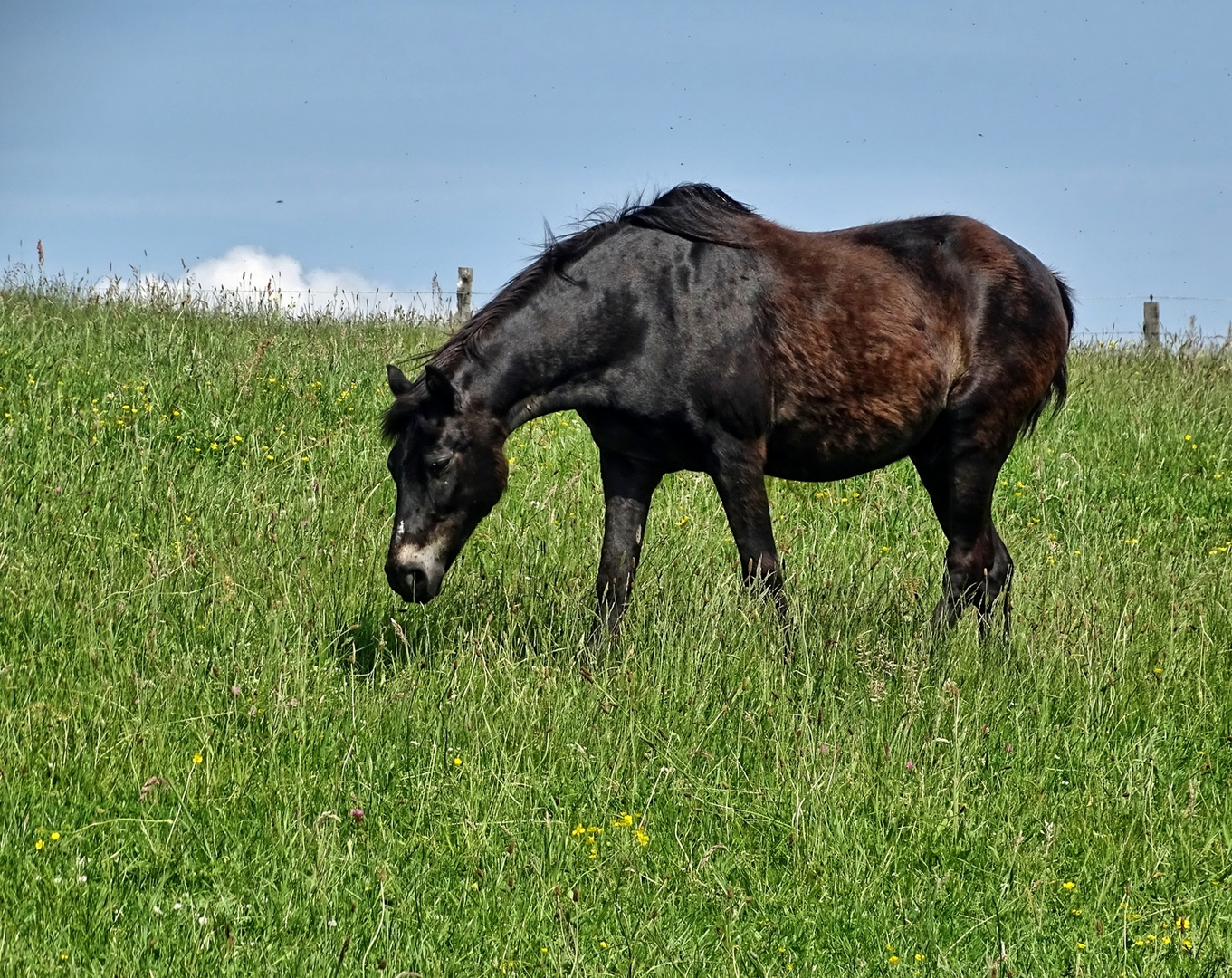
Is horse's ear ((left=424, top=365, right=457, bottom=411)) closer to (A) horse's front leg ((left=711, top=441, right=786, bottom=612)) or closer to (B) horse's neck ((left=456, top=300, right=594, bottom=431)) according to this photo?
(B) horse's neck ((left=456, top=300, right=594, bottom=431))

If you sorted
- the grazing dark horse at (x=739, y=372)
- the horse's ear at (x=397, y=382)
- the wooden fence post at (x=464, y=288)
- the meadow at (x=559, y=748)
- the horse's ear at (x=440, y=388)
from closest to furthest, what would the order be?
the meadow at (x=559, y=748) → the horse's ear at (x=440, y=388) → the horse's ear at (x=397, y=382) → the grazing dark horse at (x=739, y=372) → the wooden fence post at (x=464, y=288)

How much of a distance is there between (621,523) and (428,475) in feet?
3.41

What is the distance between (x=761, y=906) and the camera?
3.55 metres

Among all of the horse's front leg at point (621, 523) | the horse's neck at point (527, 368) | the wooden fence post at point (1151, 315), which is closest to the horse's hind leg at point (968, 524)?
the horse's front leg at point (621, 523)

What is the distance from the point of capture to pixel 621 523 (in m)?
5.91

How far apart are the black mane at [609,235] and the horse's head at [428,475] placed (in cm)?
9

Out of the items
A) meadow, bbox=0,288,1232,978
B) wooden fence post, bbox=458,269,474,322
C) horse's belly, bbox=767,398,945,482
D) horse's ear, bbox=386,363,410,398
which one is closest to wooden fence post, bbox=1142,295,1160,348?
wooden fence post, bbox=458,269,474,322

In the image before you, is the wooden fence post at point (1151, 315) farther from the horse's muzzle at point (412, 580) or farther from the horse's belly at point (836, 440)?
the horse's muzzle at point (412, 580)

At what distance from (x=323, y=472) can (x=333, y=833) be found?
4720 mm

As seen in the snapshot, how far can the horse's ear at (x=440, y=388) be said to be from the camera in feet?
17.1

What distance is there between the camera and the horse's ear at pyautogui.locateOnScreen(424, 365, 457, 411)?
5.21 metres

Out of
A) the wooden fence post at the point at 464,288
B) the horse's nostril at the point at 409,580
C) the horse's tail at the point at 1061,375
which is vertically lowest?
the horse's nostril at the point at 409,580

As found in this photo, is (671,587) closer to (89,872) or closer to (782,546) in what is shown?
(782,546)

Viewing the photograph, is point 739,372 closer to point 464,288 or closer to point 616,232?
point 616,232
